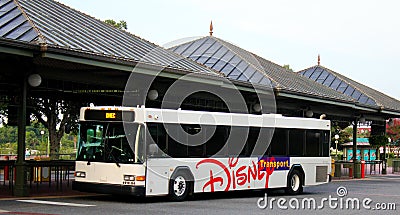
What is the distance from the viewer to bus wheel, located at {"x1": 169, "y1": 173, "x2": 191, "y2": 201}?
19078mm

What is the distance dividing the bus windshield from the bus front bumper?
2.24ft

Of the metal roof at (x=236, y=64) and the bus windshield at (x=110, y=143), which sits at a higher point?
the metal roof at (x=236, y=64)

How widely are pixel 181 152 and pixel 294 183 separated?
6321mm

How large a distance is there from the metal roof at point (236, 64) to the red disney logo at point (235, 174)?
7241 millimetres

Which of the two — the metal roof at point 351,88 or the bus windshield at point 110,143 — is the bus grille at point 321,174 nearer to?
the bus windshield at point 110,143

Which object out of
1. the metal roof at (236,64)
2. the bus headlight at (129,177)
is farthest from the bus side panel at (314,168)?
the bus headlight at (129,177)

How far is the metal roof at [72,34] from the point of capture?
19.0 meters

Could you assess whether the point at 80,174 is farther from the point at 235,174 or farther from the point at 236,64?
the point at 236,64

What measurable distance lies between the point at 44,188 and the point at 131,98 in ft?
17.0

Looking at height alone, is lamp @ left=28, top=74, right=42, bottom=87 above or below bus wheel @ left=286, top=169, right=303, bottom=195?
above

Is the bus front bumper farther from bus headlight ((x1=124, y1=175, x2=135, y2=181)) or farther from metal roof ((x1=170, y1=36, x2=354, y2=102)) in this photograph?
metal roof ((x1=170, y1=36, x2=354, y2=102))

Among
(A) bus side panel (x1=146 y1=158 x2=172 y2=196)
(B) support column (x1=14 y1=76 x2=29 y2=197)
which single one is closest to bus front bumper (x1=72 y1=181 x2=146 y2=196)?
(A) bus side panel (x1=146 y1=158 x2=172 y2=196)

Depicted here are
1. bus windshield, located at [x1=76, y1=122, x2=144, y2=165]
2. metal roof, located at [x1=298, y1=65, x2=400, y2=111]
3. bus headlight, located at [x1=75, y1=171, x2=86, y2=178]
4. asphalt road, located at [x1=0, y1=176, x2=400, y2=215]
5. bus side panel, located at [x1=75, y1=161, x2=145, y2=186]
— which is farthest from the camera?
metal roof, located at [x1=298, y1=65, x2=400, y2=111]

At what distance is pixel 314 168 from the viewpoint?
24969 mm
